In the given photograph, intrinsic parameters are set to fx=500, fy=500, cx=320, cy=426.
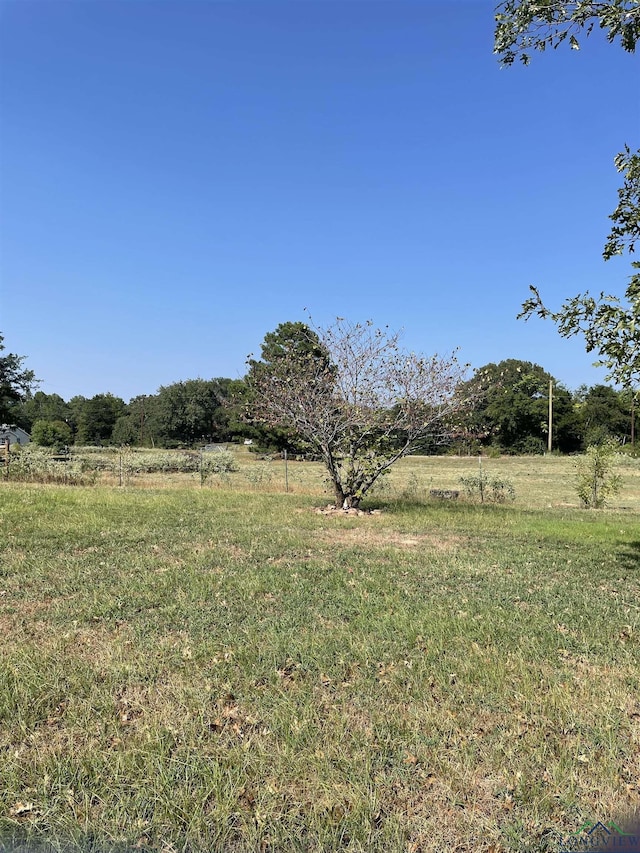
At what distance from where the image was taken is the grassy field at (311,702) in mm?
2084

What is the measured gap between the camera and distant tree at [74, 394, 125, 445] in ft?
234

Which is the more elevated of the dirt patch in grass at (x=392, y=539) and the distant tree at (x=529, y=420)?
the distant tree at (x=529, y=420)

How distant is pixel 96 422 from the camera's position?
7181 cm

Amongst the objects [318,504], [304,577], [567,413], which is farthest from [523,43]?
[567,413]


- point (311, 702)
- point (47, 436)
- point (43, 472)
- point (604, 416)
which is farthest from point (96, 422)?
point (311, 702)

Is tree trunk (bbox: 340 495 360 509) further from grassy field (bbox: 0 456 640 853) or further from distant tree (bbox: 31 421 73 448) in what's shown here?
distant tree (bbox: 31 421 73 448)

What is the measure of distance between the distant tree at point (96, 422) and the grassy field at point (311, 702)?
70.5 meters

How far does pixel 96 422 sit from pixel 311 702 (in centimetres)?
7602

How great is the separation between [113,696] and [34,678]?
1.89 ft

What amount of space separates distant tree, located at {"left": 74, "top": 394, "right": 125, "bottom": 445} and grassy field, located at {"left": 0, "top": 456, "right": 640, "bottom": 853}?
70539mm

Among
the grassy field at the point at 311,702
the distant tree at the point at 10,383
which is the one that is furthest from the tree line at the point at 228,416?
the grassy field at the point at 311,702

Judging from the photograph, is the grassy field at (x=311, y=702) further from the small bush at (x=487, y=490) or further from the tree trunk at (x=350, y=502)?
the small bush at (x=487, y=490)

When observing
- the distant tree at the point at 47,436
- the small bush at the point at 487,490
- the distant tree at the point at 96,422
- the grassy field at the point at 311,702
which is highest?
the distant tree at the point at 96,422

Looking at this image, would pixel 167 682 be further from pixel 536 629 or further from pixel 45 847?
pixel 536 629
